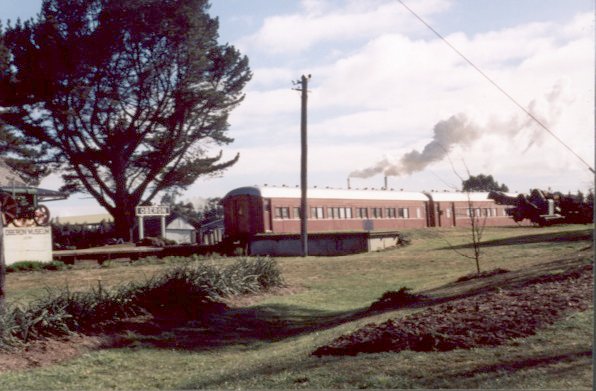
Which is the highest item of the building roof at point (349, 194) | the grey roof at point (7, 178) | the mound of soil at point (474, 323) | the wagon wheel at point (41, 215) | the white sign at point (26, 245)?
the grey roof at point (7, 178)

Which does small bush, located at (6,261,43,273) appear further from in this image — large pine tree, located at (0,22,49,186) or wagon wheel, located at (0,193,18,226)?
large pine tree, located at (0,22,49,186)

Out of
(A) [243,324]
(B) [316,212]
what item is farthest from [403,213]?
(A) [243,324]

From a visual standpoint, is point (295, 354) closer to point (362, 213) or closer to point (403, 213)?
point (362, 213)

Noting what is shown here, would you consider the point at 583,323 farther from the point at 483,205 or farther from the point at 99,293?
the point at 483,205

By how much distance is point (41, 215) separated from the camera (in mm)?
25781

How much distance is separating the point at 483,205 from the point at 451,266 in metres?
27.7

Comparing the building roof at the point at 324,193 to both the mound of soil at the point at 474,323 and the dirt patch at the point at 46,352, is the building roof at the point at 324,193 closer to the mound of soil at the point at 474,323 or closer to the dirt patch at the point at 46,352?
the dirt patch at the point at 46,352

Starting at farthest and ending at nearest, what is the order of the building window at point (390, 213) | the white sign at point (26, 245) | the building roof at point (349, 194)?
the building window at point (390, 213), the building roof at point (349, 194), the white sign at point (26, 245)

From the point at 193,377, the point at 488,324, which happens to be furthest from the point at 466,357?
the point at 193,377

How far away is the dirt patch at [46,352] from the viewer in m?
7.95

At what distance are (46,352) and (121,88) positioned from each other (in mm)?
31480

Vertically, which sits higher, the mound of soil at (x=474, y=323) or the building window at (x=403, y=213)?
the building window at (x=403, y=213)

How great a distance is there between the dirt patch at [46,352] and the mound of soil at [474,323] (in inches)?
145

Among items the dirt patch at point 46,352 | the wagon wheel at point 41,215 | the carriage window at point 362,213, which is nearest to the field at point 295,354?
the dirt patch at point 46,352
